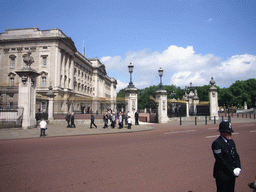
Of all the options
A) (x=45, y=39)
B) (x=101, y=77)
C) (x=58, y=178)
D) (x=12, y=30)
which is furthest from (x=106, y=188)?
(x=101, y=77)

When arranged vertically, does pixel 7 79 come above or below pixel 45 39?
below

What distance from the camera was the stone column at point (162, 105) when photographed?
24.3 meters

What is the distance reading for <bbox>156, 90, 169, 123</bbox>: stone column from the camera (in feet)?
79.8

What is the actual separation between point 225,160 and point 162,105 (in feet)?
71.2

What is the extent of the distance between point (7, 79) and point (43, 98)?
34407mm

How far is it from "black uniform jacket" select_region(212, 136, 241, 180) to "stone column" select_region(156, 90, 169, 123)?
21394mm

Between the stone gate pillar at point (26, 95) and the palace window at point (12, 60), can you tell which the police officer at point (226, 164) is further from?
the palace window at point (12, 60)

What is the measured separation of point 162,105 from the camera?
24.4 m

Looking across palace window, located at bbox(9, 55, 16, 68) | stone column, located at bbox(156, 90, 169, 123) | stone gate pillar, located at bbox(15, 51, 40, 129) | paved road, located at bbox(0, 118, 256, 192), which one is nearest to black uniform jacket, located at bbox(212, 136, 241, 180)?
paved road, located at bbox(0, 118, 256, 192)

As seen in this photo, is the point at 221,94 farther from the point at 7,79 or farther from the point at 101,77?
the point at 7,79

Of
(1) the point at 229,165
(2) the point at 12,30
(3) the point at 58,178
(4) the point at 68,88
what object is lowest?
(3) the point at 58,178

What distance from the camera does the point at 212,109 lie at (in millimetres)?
27703

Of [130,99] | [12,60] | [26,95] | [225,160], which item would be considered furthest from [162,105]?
[12,60]

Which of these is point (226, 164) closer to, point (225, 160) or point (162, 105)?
point (225, 160)
